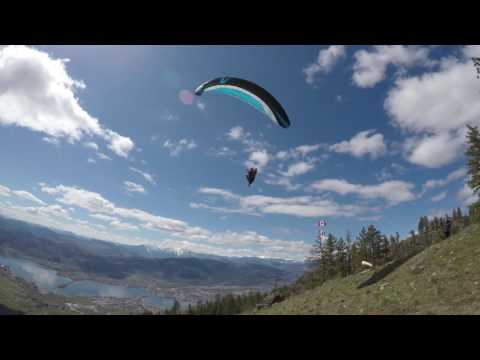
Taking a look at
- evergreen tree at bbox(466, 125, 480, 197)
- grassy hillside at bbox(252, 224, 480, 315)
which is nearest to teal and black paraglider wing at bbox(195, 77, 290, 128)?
grassy hillside at bbox(252, 224, 480, 315)

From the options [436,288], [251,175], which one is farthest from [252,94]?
[436,288]

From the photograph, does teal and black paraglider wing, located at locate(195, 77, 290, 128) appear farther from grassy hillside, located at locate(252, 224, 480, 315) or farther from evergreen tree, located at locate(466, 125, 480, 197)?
evergreen tree, located at locate(466, 125, 480, 197)

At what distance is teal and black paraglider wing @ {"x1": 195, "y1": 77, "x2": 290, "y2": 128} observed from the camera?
13359 mm

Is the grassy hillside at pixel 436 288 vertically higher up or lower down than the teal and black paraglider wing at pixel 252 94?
lower down

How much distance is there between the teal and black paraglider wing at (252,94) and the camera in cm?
1336

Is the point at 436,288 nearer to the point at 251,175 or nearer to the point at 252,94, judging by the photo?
the point at 251,175

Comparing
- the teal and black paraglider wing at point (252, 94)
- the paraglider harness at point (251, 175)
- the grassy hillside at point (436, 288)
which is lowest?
the grassy hillside at point (436, 288)

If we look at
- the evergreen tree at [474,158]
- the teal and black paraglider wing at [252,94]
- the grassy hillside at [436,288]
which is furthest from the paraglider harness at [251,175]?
the evergreen tree at [474,158]

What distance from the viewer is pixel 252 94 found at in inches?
540

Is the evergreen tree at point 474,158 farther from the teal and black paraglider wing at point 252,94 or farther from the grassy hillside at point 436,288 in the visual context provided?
the teal and black paraglider wing at point 252,94
